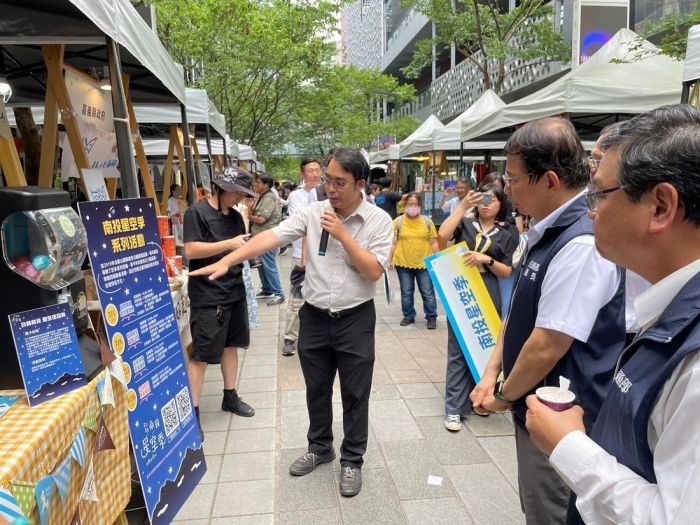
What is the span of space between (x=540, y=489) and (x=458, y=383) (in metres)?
2.00

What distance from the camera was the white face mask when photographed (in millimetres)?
6102

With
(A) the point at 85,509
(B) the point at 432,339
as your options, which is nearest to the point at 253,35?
(B) the point at 432,339

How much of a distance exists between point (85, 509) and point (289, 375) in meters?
3.10

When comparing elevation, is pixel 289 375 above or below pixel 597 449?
below

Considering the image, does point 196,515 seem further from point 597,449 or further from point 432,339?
point 432,339

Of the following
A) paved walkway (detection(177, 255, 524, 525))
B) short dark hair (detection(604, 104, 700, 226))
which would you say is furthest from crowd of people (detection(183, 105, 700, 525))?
paved walkway (detection(177, 255, 524, 525))

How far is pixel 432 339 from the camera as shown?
231 inches

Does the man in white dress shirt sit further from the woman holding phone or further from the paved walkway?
the woman holding phone

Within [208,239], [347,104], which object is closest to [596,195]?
[208,239]

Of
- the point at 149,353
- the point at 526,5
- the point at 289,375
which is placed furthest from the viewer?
the point at 526,5

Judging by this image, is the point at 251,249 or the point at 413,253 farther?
the point at 413,253

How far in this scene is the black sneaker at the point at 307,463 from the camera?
309cm

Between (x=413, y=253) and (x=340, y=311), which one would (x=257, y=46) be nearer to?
(x=413, y=253)

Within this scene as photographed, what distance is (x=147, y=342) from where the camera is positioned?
2.29 meters
